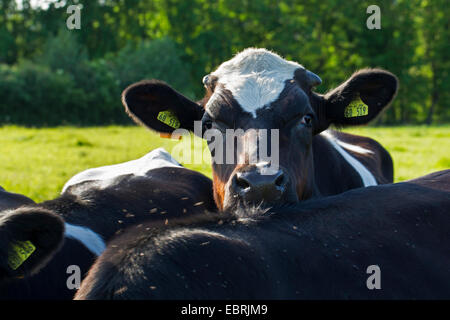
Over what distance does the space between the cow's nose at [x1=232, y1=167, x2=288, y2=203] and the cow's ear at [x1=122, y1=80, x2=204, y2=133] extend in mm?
1295

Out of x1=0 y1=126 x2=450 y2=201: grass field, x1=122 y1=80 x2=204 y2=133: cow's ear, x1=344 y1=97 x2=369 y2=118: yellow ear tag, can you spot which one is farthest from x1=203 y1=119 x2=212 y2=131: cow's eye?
x1=0 y1=126 x2=450 y2=201: grass field

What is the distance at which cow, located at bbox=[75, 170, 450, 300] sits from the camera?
6.04 feet

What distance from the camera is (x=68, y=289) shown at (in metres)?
3.07

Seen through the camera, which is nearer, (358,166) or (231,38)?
(358,166)

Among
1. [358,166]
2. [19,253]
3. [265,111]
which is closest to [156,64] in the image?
[358,166]

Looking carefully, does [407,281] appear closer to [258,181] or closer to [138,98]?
[258,181]

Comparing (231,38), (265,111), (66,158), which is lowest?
(66,158)

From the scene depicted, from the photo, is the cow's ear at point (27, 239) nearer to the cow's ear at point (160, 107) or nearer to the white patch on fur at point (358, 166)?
the cow's ear at point (160, 107)

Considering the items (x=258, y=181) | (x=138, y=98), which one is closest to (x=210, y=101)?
(x=138, y=98)

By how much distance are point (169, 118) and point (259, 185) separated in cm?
162

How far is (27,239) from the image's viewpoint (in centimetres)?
241

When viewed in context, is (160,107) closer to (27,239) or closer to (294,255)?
(27,239)

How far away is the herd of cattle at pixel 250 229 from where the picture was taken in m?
1.88

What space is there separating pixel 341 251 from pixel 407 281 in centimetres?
28
